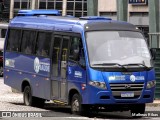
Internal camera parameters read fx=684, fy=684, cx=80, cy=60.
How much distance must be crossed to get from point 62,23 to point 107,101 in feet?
11.0

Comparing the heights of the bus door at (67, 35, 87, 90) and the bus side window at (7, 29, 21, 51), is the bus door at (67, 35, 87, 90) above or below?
below

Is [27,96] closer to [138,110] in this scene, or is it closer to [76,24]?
[76,24]

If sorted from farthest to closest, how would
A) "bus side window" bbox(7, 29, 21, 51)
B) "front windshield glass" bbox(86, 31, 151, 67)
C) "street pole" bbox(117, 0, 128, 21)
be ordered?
"street pole" bbox(117, 0, 128, 21), "bus side window" bbox(7, 29, 21, 51), "front windshield glass" bbox(86, 31, 151, 67)

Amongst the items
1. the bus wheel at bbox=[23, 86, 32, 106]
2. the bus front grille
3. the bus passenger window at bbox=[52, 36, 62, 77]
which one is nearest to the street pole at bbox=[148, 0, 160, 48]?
the bus wheel at bbox=[23, 86, 32, 106]

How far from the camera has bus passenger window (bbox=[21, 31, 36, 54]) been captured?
21438 mm

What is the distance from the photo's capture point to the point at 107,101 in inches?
680

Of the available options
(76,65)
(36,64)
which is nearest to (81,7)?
(36,64)

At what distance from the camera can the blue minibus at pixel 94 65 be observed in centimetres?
1738

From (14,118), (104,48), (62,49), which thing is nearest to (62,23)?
(62,49)

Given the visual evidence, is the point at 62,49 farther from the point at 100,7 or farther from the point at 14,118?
the point at 100,7

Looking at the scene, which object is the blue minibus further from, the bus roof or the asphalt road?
the asphalt road

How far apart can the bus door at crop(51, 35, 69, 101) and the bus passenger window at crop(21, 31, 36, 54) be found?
195cm

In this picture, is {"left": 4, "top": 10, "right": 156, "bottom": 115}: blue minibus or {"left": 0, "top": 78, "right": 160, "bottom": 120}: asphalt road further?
{"left": 4, "top": 10, "right": 156, "bottom": 115}: blue minibus

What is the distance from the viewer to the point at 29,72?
Answer: 2147cm
